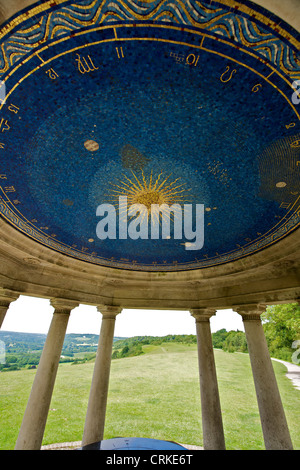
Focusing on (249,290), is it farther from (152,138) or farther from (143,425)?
(143,425)

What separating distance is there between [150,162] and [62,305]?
40.6 ft

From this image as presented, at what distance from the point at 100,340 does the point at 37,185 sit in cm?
1224

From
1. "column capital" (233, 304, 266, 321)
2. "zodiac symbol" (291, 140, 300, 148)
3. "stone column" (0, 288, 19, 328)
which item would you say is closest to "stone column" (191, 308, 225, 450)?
"column capital" (233, 304, 266, 321)

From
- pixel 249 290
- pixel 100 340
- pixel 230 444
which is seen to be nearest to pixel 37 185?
pixel 100 340

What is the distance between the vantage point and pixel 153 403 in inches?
1500

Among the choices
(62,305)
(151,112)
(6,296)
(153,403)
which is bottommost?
(153,403)

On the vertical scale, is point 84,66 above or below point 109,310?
above

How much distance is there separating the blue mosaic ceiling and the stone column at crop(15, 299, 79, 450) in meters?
7.39

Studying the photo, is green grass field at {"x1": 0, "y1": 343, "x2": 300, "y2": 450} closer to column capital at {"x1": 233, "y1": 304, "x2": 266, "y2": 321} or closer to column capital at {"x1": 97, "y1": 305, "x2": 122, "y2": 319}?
column capital at {"x1": 233, "y1": 304, "x2": 266, "y2": 321}

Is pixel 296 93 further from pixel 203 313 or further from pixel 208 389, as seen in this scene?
pixel 208 389

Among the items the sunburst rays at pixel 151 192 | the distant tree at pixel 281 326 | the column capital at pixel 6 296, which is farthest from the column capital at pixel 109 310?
the distant tree at pixel 281 326

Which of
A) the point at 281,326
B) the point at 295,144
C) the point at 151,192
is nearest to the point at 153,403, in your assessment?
the point at 281,326

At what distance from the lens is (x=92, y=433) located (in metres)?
13.0

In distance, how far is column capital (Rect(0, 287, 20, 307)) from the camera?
12.5m
